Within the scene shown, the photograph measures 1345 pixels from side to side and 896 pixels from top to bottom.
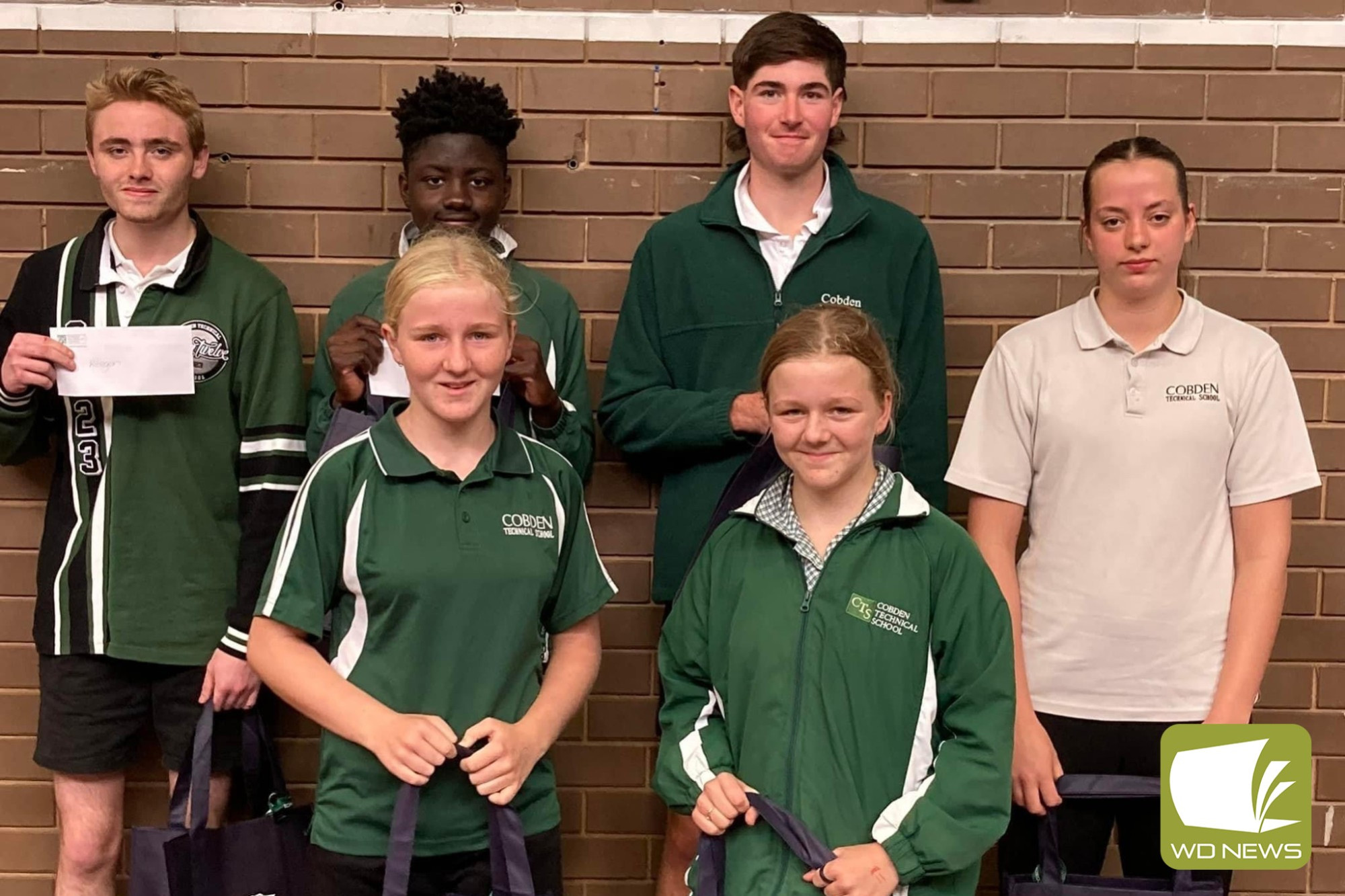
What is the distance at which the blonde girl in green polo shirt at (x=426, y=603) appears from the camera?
2.36 meters

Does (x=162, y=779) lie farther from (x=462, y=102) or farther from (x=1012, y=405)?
(x=1012, y=405)

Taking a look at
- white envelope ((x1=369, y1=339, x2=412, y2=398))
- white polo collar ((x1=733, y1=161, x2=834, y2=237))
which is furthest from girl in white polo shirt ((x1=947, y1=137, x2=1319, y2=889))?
white envelope ((x1=369, y1=339, x2=412, y2=398))

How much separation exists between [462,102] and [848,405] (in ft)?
4.67

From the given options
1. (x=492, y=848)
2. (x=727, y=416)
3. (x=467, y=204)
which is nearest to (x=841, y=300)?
(x=727, y=416)

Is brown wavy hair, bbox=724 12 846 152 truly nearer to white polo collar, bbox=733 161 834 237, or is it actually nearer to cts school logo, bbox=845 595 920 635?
→ white polo collar, bbox=733 161 834 237

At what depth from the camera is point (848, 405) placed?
→ 7.62 feet

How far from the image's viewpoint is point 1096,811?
111 inches

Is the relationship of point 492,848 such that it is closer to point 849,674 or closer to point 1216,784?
point 849,674

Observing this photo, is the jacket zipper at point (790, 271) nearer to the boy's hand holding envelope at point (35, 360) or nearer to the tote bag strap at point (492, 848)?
the tote bag strap at point (492, 848)

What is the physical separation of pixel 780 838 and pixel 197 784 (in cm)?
117

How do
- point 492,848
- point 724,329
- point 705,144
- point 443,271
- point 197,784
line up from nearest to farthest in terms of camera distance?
point 492,848
point 443,271
point 197,784
point 724,329
point 705,144

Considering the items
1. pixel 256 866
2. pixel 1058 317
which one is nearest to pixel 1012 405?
pixel 1058 317

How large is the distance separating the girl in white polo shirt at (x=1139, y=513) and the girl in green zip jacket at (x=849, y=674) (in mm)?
523

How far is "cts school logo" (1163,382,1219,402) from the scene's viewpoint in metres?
2.79
